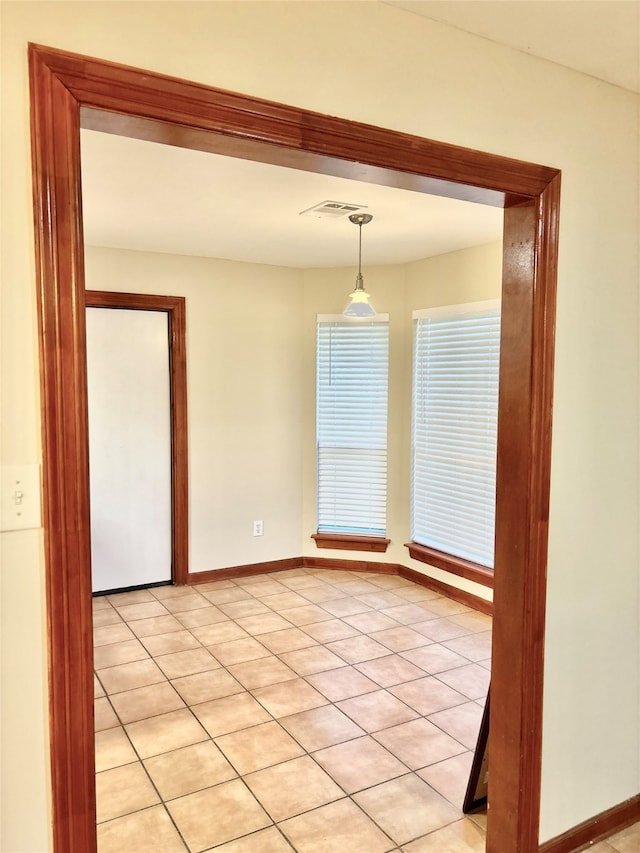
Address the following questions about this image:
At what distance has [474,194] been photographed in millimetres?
1771

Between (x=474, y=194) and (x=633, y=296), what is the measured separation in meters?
0.65

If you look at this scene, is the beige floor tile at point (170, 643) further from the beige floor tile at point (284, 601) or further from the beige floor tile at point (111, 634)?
the beige floor tile at point (284, 601)

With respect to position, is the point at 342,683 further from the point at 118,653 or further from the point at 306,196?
the point at 306,196

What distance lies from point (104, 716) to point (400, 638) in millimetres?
1735

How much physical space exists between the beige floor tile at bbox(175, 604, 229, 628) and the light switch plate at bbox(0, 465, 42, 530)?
9.82 feet

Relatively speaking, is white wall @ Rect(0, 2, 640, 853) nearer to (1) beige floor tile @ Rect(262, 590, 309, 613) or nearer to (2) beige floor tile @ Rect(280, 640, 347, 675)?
(2) beige floor tile @ Rect(280, 640, 347, 675)

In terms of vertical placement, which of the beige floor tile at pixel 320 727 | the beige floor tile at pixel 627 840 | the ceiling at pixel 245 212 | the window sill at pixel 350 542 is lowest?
the beige floor tile at pixel 320 727

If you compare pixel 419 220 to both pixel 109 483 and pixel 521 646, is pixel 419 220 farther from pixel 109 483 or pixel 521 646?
pixel 109 483

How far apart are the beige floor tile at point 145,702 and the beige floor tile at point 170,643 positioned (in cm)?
42

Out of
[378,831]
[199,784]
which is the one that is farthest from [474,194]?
[199,784]

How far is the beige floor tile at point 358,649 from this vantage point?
11.7 ft

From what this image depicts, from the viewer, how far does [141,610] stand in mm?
4238

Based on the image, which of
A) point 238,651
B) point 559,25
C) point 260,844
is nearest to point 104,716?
point 238,651

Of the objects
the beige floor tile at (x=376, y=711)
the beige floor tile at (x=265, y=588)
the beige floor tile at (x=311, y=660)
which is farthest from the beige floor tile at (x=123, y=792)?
the beige floor tile at (x=265, y=588)
